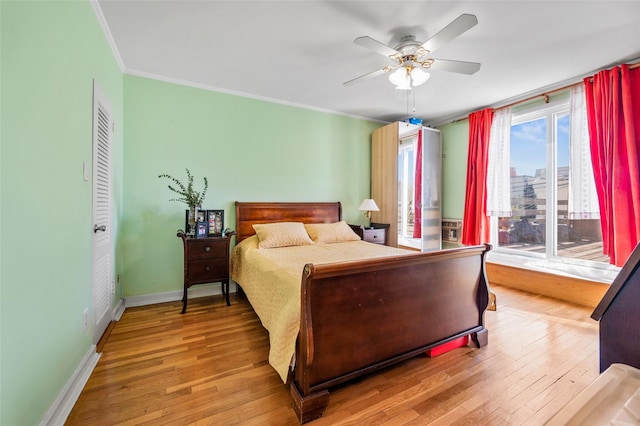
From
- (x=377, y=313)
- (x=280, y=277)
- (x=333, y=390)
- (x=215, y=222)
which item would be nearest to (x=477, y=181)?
(x=377, y=313)

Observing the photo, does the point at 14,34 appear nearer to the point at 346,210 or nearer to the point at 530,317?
the point at 346,210

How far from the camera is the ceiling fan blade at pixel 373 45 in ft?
6.26

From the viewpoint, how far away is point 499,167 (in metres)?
3.71

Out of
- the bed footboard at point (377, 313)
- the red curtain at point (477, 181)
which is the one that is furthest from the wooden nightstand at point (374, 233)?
the bed footboard at point (377, 313)

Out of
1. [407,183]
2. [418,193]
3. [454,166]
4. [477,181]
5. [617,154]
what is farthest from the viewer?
[407,183]

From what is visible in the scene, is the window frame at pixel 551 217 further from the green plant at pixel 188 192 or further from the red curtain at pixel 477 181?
the green plant at pixel 188 192

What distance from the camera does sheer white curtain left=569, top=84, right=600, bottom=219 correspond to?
292 centimetres

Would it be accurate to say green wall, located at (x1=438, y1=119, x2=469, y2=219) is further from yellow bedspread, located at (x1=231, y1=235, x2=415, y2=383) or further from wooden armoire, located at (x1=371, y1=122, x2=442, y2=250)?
yellow bedspread, located at (x1=231, y1=235, x2=415, y2=383)

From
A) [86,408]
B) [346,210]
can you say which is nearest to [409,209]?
[346,210]

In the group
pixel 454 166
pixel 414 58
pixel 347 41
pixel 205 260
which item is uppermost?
pixel 347 41

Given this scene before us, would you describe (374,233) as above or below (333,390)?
above

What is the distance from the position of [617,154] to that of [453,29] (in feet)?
7.81

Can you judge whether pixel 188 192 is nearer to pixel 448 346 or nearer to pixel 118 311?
pixel 118 311

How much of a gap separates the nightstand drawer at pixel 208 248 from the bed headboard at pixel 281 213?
0.49 metres
